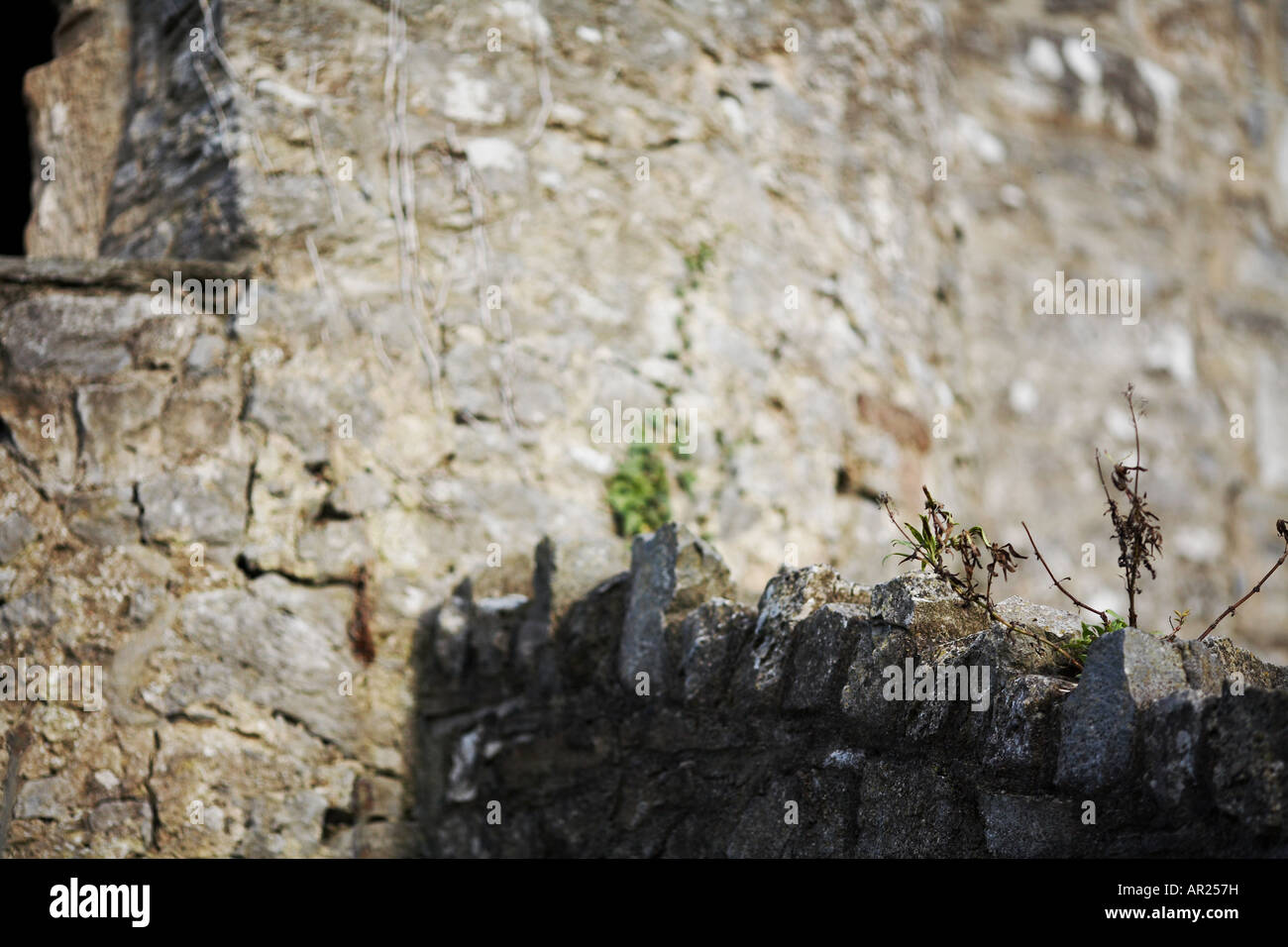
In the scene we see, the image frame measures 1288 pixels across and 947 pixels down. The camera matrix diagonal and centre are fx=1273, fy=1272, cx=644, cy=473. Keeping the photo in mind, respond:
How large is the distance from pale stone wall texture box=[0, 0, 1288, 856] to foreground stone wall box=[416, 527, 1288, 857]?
0.23 feet

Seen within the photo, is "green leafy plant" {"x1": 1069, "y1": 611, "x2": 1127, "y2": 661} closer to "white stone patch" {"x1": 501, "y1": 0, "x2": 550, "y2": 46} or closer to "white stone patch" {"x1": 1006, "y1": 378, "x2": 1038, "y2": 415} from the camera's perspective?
"white stone patch" {"x1": 501, "y1": 0, "x2": 550, "y2": 46}

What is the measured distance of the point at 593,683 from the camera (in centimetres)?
277

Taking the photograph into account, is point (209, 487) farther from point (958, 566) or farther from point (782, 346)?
point (958, 566)

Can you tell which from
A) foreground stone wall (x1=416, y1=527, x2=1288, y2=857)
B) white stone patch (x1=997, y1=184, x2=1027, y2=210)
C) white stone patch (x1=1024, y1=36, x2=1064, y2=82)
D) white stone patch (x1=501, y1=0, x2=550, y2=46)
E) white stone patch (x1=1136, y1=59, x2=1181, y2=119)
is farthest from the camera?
white stone patch (x1=1136, y1=59, x2=1181, y2=119)

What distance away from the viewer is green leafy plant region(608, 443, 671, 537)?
10.7 ft

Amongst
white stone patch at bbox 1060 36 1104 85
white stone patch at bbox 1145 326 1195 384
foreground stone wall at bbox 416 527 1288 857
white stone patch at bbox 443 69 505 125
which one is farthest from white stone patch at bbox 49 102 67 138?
white stone patch at bbox 1145 326 1195 384

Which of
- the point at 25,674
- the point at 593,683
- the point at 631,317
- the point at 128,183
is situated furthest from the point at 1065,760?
the point at 128,183

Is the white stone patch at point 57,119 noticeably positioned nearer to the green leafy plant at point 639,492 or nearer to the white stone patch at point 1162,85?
the green leafy plant at point 639,492

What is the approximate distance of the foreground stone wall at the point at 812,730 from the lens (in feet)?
5.00

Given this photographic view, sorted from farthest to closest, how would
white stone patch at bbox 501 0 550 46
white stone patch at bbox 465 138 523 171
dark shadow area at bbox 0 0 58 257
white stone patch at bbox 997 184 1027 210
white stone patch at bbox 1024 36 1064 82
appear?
white stone patch at bbox 1024 36 1064 82
white stone patch at bbox 997 184 1027 210
dark shadow area at bbox 0 0 58 257
white stone patch at bbox 501 0 550 46
white stone patch at bbox 465 138 523 171

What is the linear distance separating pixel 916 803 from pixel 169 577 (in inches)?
72.4

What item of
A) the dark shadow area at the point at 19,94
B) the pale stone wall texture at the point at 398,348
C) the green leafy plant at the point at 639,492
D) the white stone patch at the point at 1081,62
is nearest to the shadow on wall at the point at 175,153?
the pale stone wall texture at the point at 398,348

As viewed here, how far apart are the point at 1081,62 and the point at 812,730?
404 centimetres

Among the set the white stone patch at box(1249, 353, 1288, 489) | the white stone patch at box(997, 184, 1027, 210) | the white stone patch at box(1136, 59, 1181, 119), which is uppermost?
the white stone patch at box(1136, 59, 1181, 119)
